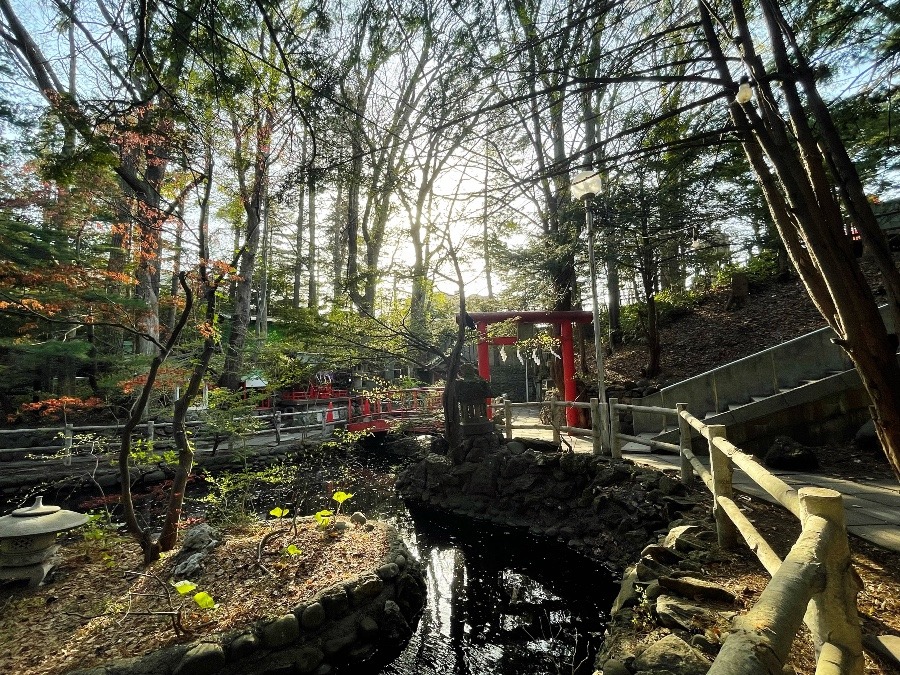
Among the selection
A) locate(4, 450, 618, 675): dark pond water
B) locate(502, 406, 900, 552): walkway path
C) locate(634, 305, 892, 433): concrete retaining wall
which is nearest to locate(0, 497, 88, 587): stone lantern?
locate(4, 450, 618, 675): dark pond water

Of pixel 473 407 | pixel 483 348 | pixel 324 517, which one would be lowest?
pixel 324 517

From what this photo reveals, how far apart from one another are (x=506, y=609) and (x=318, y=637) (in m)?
1.92

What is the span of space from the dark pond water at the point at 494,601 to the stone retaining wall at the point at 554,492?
29 centimetres

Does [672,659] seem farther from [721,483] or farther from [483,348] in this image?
[483,348]

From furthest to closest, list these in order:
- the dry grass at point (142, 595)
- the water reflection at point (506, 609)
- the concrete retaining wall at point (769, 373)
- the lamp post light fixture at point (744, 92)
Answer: the concrete retaining wall at point (769, 373) < the water reflection at point (506, 609) < the dry grass at point (142, 595) < the lamp post light fixture at point (744, 92)

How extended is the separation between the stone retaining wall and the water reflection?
1.26 feet

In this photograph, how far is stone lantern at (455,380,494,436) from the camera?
8422 mm

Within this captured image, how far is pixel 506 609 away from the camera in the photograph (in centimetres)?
439

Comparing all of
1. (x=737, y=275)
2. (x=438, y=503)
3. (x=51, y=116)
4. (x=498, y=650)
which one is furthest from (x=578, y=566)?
(x=737, y=275)

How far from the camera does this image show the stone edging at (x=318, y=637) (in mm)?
2904

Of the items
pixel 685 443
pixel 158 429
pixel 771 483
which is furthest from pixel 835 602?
pixel 158 429

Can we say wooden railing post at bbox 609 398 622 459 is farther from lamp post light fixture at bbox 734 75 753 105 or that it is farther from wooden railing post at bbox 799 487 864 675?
wooden railing post at bbox 799 487 864 675

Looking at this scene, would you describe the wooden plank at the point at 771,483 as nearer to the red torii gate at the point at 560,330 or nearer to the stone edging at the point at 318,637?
the stone edging at the point at 318,637

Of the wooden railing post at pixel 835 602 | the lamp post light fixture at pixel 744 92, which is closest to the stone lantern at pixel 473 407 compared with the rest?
the lamp post light fixture at pixel 744 92
